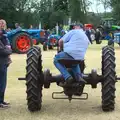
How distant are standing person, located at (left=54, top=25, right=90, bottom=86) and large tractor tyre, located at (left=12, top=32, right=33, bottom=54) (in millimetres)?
14315

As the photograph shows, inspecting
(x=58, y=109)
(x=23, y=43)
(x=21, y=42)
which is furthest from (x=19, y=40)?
(x=58, y=109)

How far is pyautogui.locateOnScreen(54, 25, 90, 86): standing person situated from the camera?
7.34 metres

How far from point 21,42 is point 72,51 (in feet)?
48.6

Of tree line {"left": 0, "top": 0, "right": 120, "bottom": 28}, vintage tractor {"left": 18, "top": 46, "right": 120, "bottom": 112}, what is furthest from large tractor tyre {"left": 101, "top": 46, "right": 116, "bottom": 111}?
tree line {"left": 0, "top": 0, "right": 120, "bottom": 28}

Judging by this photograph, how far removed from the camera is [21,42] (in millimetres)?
22031

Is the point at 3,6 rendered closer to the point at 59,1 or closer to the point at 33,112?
the point at 59,1

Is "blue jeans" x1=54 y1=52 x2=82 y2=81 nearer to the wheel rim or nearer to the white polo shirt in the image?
the white polo shirt

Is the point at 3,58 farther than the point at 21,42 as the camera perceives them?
No

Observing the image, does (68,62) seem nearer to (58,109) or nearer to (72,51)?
(72,51)

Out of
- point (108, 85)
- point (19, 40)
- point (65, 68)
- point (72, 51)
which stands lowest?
point (19, 40)

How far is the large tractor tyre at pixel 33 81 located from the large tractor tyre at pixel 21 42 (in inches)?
560

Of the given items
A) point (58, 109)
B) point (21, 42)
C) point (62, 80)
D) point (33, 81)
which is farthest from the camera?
point (21, 42)

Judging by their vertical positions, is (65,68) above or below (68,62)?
below

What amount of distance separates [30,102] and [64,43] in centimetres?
120
